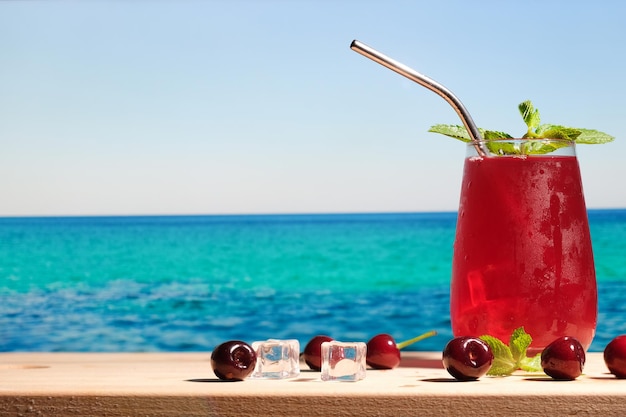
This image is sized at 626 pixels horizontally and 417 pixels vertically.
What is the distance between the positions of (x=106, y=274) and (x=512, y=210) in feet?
79.3

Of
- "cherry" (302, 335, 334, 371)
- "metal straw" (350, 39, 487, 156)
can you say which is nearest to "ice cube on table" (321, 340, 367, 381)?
"cherry" (302, 335, 334, 371)

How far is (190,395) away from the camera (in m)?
0.92

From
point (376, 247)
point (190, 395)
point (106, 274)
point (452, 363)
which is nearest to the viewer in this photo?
point (190, 395)

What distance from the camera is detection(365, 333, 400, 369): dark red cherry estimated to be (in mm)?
1203

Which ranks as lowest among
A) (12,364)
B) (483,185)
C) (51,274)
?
(51,274)

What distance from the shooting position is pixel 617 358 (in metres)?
1.08

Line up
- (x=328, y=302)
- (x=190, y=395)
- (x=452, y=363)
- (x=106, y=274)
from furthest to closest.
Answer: (x=106, y=274) → (x=328, y=302) → (x=452, y=363) → (x=190, y=395)

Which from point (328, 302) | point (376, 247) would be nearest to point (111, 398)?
point (328, 302)

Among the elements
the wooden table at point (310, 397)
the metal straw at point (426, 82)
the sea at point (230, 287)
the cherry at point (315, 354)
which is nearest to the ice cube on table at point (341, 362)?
the wooden table at point (310, 397)

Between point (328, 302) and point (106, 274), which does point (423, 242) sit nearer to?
point (106, 274)

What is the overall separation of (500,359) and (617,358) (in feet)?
0.46

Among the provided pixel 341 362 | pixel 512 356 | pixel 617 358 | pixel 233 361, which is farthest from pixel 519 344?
pixel 233 361

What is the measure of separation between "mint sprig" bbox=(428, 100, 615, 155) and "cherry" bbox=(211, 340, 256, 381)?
0.45m

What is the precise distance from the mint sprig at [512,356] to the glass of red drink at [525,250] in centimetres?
7
